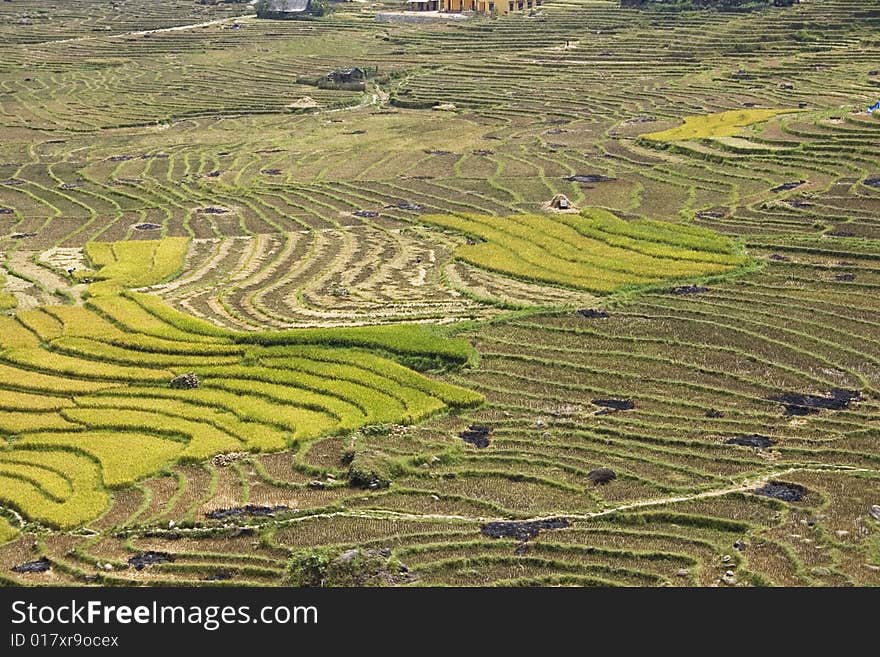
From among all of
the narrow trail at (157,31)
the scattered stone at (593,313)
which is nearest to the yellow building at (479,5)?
the narrow trail at (157,31)

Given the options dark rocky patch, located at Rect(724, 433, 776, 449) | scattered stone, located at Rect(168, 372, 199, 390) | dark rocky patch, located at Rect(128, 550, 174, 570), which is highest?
scattered stone, located at Rect(168, 372, 199, 390)

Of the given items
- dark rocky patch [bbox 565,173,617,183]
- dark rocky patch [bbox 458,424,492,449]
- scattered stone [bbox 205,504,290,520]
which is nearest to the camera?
scattered stone [bbox 205,504,290,520]

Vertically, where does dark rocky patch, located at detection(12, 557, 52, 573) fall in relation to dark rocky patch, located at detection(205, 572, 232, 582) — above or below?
above

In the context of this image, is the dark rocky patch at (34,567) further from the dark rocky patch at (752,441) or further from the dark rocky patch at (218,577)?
the dark rocky patch at (752,441)

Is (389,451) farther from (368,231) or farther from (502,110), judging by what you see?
(502,110)

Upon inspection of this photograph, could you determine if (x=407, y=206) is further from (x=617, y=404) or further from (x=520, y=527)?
(x=520, y=527)

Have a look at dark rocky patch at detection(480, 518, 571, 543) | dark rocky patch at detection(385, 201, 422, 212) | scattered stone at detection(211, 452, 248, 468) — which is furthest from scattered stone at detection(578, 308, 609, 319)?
dark rocky patch at detection(385, 201, 422, 212)

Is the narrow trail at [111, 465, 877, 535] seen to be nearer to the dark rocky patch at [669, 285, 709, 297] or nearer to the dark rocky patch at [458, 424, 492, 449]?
the dark rocky patch at [458, 424, 492, 449]
